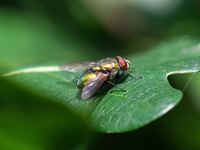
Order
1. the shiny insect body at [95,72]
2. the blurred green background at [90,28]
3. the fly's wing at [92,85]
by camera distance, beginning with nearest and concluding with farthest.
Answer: the fly's wing at [92,85] → the shiny insect body at [95,72] → the blurred green background at [90,28]

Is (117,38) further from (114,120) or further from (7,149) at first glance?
(7,149)

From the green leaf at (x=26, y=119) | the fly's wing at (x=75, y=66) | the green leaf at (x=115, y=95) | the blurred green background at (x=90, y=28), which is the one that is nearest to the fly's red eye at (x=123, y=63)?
the green leaf at (x=115, y=95)

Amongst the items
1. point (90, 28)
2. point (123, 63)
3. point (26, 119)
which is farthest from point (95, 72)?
point (90, 28)

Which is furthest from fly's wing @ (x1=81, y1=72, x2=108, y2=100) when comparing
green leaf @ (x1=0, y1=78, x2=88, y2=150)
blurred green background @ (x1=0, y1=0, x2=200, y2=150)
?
blurred green background @ (x1=0, y1=0, x2=200, y2=150)

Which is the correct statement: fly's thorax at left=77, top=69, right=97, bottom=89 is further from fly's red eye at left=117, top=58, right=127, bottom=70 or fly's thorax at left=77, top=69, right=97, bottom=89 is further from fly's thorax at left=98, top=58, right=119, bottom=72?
fly's red eye at left=117, top=58, right=127, bottom=70

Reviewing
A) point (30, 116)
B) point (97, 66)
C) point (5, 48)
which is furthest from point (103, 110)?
point (5, 48)

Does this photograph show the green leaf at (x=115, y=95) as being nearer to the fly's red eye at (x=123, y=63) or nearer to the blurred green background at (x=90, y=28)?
the fly's red eye at (x=123, y=63)
